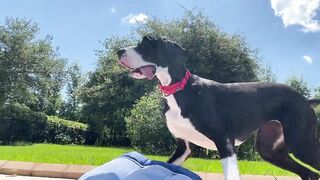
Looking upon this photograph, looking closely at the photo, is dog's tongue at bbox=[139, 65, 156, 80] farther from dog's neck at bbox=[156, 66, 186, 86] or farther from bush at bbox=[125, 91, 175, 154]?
bush at bbox=[125, 91, 175, 154]

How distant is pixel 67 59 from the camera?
26688 millimetres

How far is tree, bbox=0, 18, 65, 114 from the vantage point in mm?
23250

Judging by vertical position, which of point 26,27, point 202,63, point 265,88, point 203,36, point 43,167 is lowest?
point 43,167

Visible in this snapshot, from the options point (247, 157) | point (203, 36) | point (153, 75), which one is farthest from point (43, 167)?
point (203, 36)

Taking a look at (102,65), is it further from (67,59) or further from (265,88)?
(265,88)

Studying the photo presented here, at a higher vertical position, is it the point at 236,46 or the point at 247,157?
the point at 236,46

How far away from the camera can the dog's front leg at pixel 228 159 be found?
115 inches

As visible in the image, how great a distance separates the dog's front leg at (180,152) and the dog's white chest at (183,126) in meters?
0.15

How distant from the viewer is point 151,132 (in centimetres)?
1165

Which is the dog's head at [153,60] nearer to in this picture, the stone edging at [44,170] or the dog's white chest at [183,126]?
the dog's white chest at [183,126]

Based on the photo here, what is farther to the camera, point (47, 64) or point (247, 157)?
point (47, 64)

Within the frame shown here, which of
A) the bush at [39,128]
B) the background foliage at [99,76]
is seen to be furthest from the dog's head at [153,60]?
the bush at [39,128]

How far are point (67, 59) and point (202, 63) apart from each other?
10.2 m

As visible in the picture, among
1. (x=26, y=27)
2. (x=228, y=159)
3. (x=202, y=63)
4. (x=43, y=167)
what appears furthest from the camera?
(x=26, y=27)
